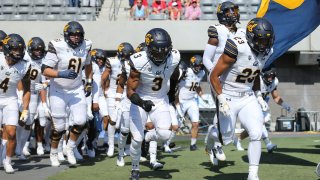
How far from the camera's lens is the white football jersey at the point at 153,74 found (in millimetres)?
7500

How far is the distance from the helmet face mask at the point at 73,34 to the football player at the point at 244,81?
2.82 meters

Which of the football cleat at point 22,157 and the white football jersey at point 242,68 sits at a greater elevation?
the white football jersey at point 242,68

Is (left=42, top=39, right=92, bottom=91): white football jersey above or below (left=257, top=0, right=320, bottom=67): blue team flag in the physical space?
below

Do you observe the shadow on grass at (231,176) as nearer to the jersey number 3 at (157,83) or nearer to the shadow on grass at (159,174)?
the shadow on grass at (159,174)

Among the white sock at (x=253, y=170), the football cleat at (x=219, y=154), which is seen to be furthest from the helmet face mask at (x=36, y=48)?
the white sock at (x=253, y=170)

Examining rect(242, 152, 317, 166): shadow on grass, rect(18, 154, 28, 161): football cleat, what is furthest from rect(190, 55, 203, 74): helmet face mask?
rect(18, 154, 28, 161): football cleat

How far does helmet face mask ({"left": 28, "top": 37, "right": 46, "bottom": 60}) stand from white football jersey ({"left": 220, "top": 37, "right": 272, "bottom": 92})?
4.63 metres

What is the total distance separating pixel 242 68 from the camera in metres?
7.12

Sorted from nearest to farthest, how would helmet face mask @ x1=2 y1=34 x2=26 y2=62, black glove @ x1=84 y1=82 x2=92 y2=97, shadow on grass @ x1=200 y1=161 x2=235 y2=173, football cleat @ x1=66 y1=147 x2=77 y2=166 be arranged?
1. shadow on grass @ x1=200 y1=161 x2=235 y2=173
2. helmet face mask @ x1=2 y1=34 x2=26 y2=62
3. football cleat @ x1=66 y1=147 x2=77 y2=166
4. black glove @ x1=84 y1=82 x2=92 y2=97

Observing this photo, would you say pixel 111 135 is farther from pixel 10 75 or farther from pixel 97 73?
pixel 10 75

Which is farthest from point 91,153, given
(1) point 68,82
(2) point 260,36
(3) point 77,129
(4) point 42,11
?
(4) point 42,11

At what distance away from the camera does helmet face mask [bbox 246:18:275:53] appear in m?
6.94

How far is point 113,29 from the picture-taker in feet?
65.1

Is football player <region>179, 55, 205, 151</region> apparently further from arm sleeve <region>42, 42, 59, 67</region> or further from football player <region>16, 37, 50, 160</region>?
arm sleeve <region>42, 42, 59, 67</region>
